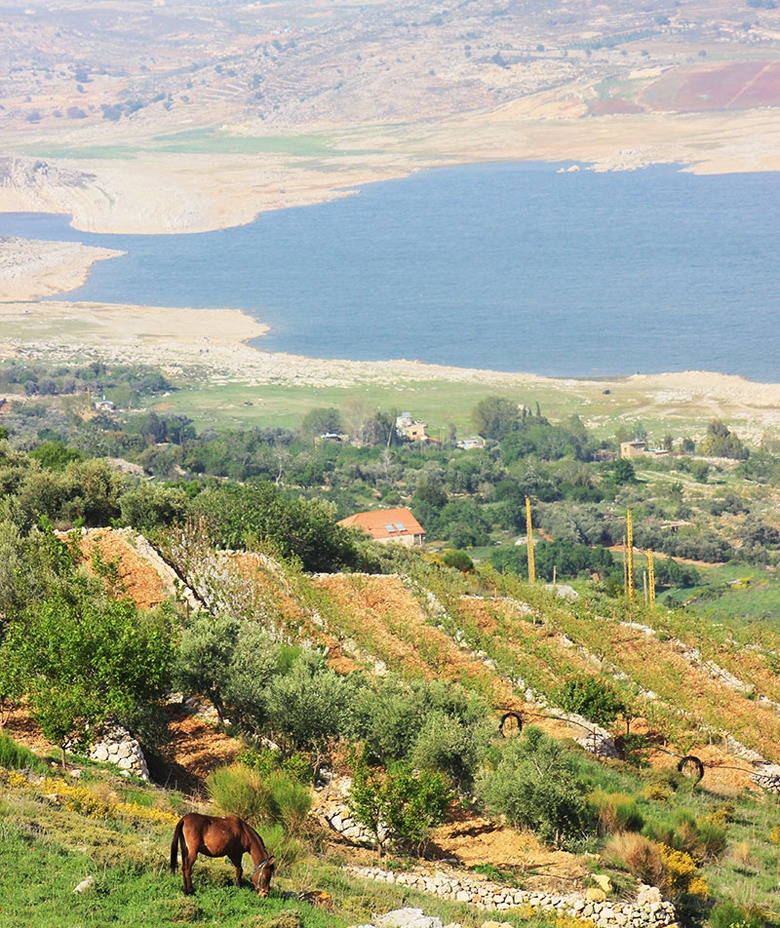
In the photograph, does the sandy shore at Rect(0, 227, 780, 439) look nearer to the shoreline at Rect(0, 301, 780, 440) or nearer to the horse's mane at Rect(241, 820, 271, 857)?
the shoreline at Rect(0, 301, 780, 440)

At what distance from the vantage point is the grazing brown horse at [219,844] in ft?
48.3

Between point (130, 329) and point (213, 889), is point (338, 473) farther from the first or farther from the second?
point (213, 889)

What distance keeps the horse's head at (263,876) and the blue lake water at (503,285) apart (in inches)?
3907

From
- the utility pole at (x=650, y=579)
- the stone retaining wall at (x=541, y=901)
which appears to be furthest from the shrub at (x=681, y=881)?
the utility pole at (x=650, y=579)

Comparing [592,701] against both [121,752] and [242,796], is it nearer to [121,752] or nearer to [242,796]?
[121,752]

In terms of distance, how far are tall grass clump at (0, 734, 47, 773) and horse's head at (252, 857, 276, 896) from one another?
17.3 feet

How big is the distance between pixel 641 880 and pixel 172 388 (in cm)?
9267

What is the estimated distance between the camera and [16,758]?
19234 millimetres

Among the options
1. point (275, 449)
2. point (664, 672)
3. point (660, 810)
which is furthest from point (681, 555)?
point (660, 810)

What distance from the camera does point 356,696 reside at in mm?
23156

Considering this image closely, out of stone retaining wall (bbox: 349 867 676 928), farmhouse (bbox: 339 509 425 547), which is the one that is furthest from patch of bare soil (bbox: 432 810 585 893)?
farmhouse (bbox: 339 509 425 547)

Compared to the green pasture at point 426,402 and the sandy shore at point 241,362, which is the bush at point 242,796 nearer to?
the green pasture at point 426,402

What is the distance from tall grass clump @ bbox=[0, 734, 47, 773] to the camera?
1908 centimetres

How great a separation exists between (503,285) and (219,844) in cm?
14634
